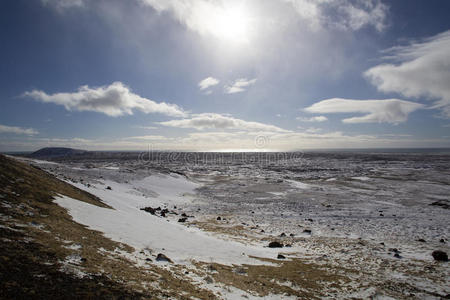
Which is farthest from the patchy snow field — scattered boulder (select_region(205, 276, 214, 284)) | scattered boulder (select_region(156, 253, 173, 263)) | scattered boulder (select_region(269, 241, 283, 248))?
scattered boulder (select_region(156, 253, 173, 263))

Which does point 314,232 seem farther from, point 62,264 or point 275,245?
point 62,264

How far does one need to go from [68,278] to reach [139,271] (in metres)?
1.93

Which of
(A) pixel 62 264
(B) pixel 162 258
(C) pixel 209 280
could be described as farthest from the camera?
(B) pixel 162 258

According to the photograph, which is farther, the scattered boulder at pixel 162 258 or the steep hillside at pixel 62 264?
the scattered boulder at pixel 162 258

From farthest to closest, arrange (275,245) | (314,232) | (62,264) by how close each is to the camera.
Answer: (314,232)
(275,245)
(62,264)

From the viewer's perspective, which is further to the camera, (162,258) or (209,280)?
(162,258)

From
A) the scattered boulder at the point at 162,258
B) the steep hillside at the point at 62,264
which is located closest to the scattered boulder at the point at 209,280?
the steep hillside at the point at 62,264

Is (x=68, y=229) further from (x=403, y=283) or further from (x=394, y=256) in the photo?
(x=394, y=256)

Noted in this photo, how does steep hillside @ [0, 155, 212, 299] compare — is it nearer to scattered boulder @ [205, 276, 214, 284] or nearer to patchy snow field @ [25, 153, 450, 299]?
scattered boulder @ [205, 276, 214, 284]

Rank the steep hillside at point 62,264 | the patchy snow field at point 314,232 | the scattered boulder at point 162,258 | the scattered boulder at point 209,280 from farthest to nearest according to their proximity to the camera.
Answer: the patchy snow field at point 314,232 → the scattered boulder at point 162,258 → the scattered boulder at point 209,280 → the steep hillside at point 62,264

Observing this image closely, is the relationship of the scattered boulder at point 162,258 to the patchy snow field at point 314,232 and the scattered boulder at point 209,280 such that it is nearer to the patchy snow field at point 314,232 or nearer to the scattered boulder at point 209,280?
the patchy snow field at point 314,232

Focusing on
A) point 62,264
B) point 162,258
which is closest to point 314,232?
point 162,258

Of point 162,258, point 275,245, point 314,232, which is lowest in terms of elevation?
point 314,232

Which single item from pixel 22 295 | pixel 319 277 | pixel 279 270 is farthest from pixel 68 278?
pixel 319 277
